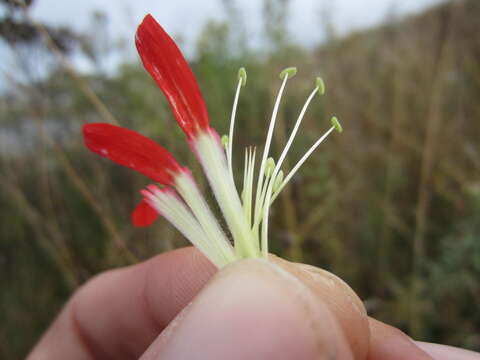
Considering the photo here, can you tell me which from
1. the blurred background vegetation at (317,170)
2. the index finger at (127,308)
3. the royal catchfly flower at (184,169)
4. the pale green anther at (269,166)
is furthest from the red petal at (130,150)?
the blurred background vegetation at (317,170)

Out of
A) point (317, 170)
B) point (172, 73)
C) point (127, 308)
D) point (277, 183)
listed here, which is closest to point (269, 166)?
point (277, 183)

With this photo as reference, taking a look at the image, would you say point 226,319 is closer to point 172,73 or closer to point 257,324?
point 257,324

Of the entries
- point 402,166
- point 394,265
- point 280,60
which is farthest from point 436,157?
point 280,60

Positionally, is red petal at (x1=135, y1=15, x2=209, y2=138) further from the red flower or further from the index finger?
the index finger

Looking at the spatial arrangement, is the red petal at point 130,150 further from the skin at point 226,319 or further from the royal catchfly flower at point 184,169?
the skin at point 226,319

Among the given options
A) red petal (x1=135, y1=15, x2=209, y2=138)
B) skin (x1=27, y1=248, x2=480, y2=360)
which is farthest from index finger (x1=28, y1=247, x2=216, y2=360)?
red petal (x1=135, y1=15, x2=209, y2=138)

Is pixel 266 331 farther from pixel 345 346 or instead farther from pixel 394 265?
pixel 394 265

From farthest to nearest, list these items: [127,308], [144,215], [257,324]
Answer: [127,308] → [144,215] → [257,324]
